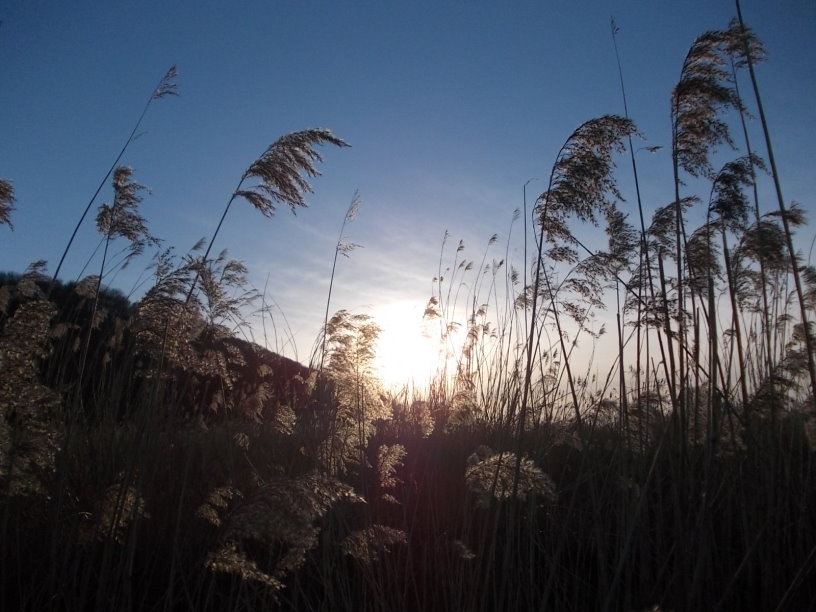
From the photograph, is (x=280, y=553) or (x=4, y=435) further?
(x=280, y=553)

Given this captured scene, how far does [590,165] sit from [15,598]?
270 cm

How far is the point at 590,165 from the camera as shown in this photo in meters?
1.95

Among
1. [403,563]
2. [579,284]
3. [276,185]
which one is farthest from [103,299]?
[579,284]

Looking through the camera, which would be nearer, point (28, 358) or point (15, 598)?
point (28, 358)

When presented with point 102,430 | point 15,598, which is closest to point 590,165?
point 15,598

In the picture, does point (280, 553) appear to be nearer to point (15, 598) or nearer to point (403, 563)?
point (403, 563)

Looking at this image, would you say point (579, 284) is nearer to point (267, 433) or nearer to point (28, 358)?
point (28, 358)

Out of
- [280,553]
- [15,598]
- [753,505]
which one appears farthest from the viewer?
[280,553]

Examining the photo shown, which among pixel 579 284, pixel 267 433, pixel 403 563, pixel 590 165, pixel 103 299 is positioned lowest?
pixel 403 563

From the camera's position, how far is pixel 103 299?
6074 millimetres

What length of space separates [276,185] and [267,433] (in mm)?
2413

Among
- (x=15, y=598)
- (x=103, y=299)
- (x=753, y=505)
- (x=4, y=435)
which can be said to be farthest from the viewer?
(x=103, y=299)

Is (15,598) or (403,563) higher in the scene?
(403,563)

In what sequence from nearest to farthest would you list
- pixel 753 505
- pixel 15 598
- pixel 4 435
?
pixel 4 435
pixel 15 598
pixel 753 505
